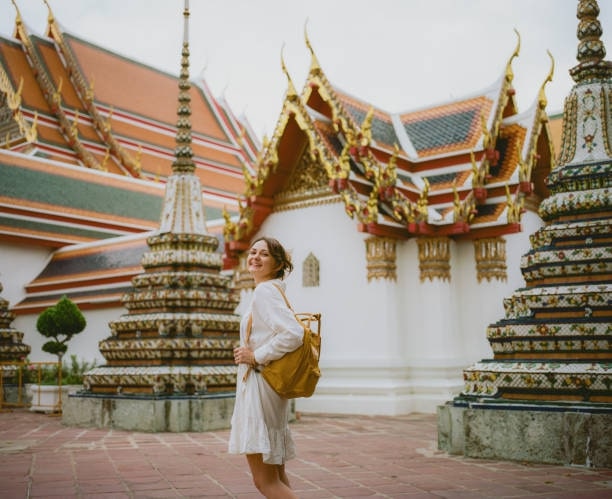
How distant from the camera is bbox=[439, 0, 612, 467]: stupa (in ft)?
16.2

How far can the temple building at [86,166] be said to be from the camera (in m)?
16.1

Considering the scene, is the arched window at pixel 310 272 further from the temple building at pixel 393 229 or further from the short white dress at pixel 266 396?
the short white dress at pixel 266 396

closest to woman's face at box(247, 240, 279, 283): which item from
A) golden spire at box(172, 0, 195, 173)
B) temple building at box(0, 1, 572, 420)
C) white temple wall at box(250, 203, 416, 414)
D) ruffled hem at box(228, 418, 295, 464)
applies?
ruffled hem at box(228, 418, 295, 464)

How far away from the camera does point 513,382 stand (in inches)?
210

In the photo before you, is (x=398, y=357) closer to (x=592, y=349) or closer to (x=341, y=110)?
(x=341, y=110)

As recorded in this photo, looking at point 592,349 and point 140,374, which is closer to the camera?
point 592,349

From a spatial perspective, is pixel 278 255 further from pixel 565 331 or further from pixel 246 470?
pixel 565 331

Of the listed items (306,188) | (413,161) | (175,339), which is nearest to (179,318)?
(175,339)

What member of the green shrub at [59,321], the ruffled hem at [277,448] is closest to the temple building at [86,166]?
the green shrub at [59,321]

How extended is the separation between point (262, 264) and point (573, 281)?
11.2ft

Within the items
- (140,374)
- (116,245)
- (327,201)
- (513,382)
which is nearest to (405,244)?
(327,201)

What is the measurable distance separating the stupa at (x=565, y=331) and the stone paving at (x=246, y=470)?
0.19 metres

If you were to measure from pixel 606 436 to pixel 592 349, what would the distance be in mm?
722

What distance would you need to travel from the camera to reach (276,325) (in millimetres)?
2932
